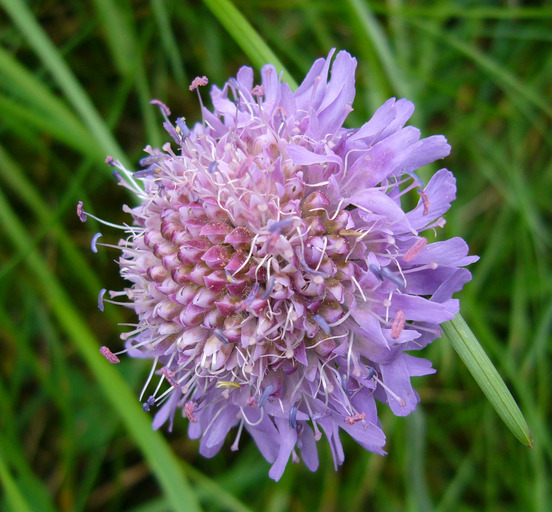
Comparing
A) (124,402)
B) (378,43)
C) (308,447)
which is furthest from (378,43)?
(124,402)

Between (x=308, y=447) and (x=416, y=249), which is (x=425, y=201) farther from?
(x=308, y=447)

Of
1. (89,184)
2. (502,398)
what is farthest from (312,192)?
(89,184)

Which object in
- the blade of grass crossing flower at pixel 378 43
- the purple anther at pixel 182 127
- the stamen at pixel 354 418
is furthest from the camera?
the blade of grass crossing flower at pixel 378 43

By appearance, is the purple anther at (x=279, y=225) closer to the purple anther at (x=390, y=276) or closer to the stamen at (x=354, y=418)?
the purple anther at (x=390, y=276)

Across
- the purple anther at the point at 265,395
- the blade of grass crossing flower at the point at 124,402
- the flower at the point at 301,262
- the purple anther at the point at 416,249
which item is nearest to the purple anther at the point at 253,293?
the flower at the point at 301,262

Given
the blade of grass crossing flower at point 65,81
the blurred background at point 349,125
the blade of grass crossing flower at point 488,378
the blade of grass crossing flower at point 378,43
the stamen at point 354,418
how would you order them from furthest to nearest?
the blurred background at point 349,125, the blade of grass crossing flower at point 65,81, the blade of grass crossing flower at point 378,43, the stamen at point 354,418, the blade of grass crossing flower at point 488,378
